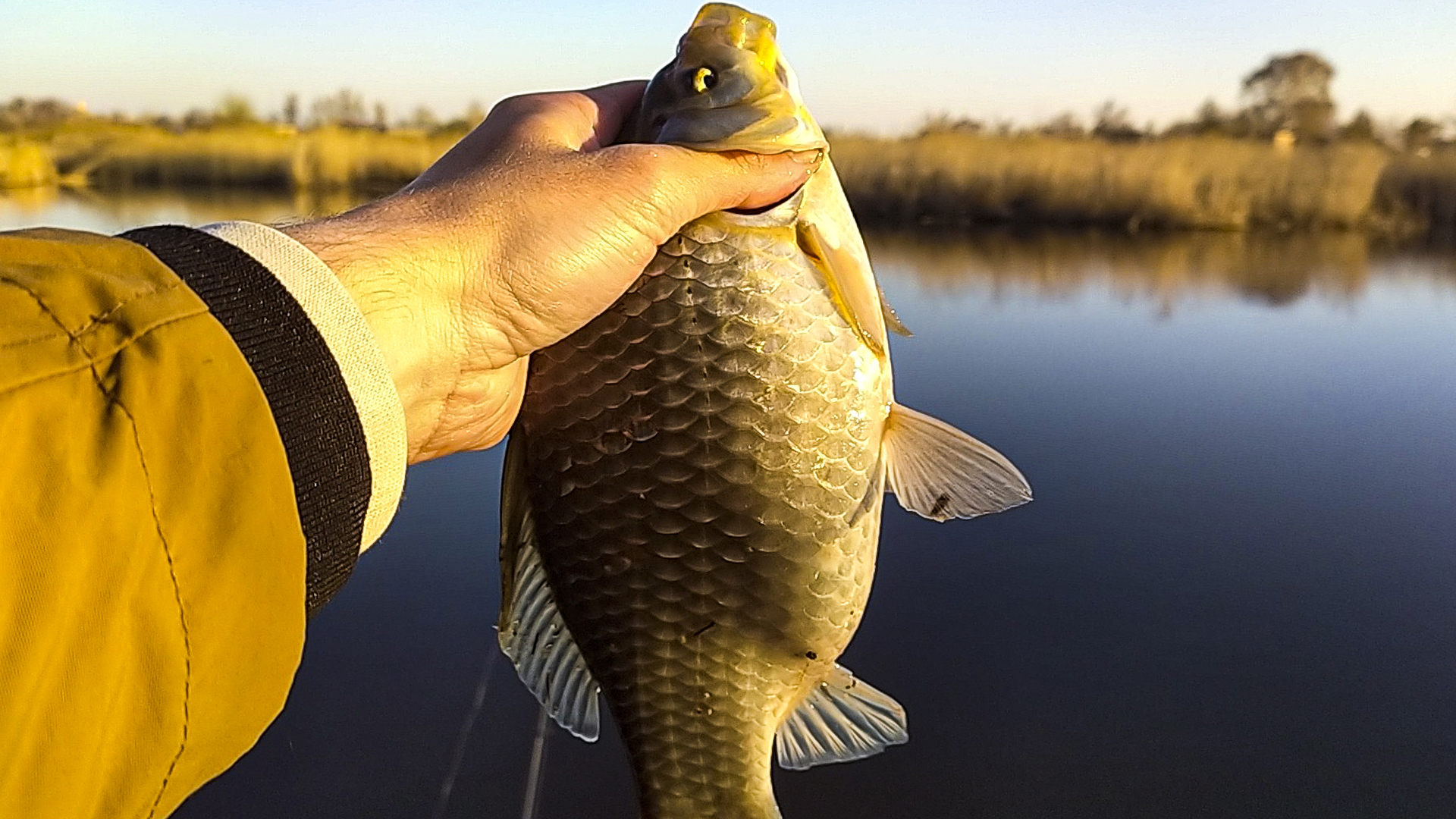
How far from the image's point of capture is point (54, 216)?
18.1m

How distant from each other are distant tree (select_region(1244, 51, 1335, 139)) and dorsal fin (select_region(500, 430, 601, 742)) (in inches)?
1299

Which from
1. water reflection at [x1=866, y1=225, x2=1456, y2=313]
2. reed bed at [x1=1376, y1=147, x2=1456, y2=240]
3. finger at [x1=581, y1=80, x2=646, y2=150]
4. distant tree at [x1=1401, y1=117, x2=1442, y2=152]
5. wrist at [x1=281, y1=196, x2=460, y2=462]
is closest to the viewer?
wrist at [x1=281, y1=196, x2=460, y2=462]

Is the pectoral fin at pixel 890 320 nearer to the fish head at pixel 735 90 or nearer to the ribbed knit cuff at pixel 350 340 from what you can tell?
the fish head at pixel 735 90

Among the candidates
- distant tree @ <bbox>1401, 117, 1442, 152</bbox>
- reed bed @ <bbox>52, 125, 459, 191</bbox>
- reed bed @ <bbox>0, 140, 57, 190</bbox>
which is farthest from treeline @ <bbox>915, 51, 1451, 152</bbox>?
A: reed bed @ <bbox>0, 140, 57, 190</bbox>

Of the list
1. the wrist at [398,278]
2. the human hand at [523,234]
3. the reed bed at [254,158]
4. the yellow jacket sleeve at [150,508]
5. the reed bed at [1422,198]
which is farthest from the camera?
the reed bed at [254,158]

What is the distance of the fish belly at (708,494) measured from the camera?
1.67 metres

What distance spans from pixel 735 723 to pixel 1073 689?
351 centimetres

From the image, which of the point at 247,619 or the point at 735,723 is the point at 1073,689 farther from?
the point at 247,619

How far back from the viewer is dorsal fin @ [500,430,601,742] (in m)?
1.81

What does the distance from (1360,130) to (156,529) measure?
1161 inches

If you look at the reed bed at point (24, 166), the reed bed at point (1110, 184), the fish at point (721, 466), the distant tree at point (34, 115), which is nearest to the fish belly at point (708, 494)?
the fish at point (721, 466)

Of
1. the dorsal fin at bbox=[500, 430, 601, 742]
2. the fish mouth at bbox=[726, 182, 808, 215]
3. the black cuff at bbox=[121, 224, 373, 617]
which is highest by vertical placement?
the fish mouth at bbox=[726, 182, 808, 215]

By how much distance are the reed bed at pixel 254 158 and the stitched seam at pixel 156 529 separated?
22.0 m

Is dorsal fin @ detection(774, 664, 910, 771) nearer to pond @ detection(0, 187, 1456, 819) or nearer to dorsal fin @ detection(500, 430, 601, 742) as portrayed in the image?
dorsal fin @ detection(500, 430, 601, 742)
